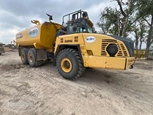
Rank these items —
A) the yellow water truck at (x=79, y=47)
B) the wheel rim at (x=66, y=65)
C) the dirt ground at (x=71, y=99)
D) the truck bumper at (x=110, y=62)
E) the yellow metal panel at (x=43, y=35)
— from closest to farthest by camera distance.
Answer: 1. the dirt ground at (x=71, y=99)
2. the truck bumper at (x=110, y=62)
3. the yellow water truck at (x=79, y=47)
4. the wheel rim at (x=66, y=65)
5. the yellow metal panel at (x=43, y=35)

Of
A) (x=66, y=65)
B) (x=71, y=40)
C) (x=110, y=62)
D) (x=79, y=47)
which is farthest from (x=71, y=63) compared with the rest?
(x=110, y=62)

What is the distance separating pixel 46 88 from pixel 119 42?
7.82 feet

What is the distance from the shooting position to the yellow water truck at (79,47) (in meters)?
3.37

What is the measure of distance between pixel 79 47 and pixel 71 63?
2.00 feet

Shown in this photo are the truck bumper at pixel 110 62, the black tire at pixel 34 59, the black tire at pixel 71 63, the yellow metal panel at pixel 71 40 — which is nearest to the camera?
the truck bumper at pixel 110 62

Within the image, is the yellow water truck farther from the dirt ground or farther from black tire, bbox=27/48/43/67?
the dirt ground

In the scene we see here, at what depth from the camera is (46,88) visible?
3547mm

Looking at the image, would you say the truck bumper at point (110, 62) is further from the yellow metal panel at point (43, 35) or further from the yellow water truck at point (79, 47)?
the yellow metal panel at point (43, 35)

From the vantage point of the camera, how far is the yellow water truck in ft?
11.0

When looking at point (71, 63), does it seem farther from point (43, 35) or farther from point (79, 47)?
point (43, 35)

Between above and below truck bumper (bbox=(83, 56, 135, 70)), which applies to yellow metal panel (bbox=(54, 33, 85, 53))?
above

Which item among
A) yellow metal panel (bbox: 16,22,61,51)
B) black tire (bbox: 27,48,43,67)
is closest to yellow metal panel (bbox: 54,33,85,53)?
yellow metal panel (bbox: 16,22,61,51)

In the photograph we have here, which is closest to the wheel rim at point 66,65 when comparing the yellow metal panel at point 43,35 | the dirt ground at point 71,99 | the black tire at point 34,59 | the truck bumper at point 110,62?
the dirt ground at point 71,99

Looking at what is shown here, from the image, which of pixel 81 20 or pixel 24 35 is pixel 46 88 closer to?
pixel 81 20
